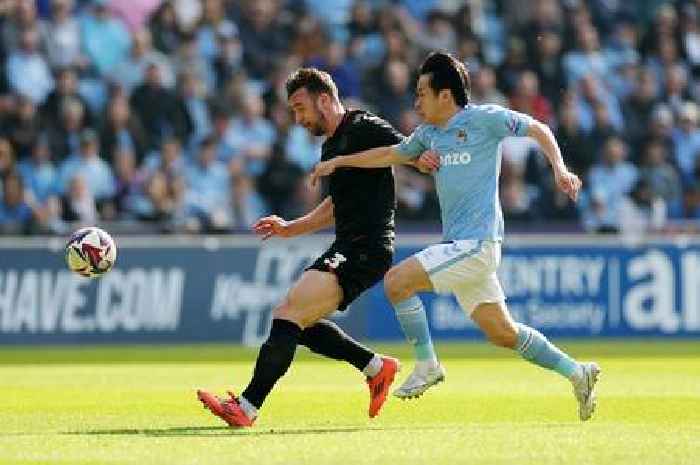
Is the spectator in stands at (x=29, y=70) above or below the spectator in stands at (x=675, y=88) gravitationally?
above

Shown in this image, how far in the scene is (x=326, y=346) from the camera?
1195cm

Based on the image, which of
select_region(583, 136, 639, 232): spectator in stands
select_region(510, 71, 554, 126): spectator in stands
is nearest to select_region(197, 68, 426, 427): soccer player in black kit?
select_region(583, 136, 639, 232): spectator in stands

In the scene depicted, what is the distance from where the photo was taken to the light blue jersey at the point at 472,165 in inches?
445

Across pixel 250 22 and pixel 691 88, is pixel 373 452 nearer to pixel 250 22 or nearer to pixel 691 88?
pixel 250 22

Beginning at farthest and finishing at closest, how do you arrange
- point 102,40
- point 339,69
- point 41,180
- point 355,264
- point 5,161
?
point 339,69 < point 102,40 < point 41,180 < point 5,161 < point 355,264

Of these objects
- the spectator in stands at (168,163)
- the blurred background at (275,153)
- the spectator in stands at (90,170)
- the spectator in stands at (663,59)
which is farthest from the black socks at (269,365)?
the spectator in stands at (663,59)

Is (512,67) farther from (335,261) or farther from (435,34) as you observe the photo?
(335,261)

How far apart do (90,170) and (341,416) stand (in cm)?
1172

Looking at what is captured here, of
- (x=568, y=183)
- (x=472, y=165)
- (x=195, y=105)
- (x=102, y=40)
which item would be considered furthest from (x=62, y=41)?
(x=568, y=183)

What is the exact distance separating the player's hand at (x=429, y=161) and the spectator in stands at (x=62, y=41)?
536 inches

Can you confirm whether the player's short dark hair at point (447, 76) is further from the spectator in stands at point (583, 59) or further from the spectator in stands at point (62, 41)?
the spectator in stands at point (583, 59)

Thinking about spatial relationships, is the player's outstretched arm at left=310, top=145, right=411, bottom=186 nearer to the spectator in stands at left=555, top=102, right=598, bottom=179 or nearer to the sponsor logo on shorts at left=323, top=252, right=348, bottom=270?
the sponsor logo on shorts at left=323, top=252, right=348, bottom=270

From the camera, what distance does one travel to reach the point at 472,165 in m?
11.3

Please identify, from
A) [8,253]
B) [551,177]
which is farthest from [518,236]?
[8,253]
